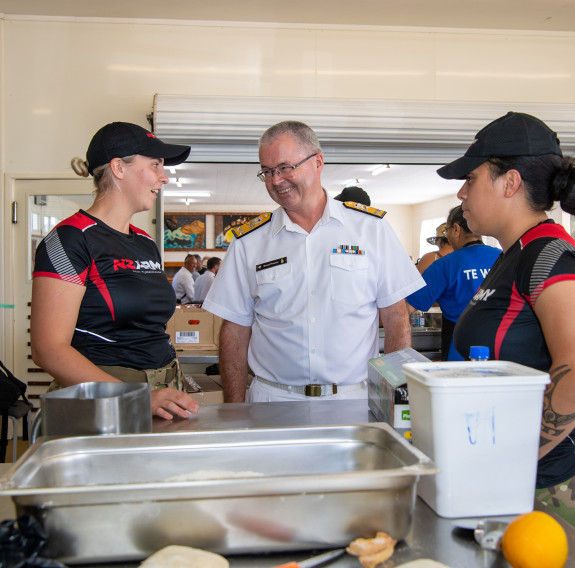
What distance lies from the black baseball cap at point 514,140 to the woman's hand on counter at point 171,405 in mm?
919

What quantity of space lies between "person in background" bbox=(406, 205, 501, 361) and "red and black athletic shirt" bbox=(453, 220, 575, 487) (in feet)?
5.40

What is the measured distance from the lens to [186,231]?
562 inches

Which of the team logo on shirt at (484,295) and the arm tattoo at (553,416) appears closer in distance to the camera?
the arm tattoo at (553,416)

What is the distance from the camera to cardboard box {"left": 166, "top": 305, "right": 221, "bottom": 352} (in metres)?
4.03

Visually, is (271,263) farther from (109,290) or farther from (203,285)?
(203,285)

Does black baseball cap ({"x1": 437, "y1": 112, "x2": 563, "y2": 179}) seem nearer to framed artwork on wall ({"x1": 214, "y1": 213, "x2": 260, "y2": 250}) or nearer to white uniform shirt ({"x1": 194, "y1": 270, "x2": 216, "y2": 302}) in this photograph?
white uniform shirt ({"x1": 194, "y1": 270, "x2": 216, "y2": 302})

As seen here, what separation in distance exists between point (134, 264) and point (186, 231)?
505 inches

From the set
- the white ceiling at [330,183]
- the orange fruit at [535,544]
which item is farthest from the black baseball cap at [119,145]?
the white ceiling at [330,183]

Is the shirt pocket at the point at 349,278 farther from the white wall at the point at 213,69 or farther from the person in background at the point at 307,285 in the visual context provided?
the white wall at the point at 213,69

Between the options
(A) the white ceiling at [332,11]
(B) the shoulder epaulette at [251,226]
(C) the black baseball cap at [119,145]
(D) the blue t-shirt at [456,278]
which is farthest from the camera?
(A) the white ceiling at [332,11]

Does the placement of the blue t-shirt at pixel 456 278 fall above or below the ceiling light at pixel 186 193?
below

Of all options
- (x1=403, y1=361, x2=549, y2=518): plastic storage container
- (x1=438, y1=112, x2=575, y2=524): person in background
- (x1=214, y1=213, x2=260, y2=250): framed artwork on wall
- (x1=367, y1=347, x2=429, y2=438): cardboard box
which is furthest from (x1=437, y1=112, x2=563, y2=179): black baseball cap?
(x1=214, y1=213, x2=260, y2=250): framed artwork on wall

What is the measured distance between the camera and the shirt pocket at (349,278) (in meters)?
1.99

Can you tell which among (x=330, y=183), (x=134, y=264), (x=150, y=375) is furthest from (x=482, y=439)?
(x=330, y=183)
